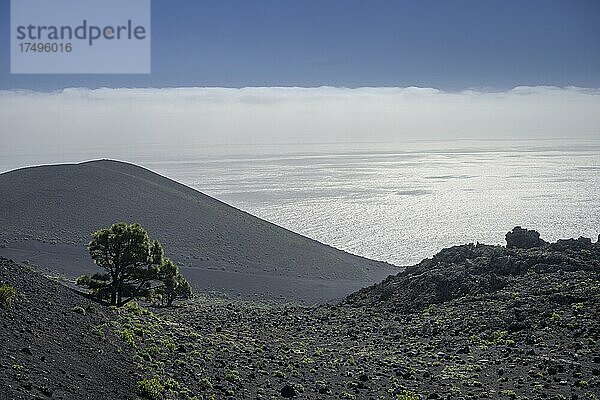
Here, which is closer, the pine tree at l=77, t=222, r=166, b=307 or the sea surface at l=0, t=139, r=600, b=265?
the pine tree at l=77, t=222, r=166, b=307

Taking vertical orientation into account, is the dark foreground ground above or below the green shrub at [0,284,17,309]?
below

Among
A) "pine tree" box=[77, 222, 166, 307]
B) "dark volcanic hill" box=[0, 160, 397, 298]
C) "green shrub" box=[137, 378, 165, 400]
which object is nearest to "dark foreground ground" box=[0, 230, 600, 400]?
"green shrub" box=[137, 378, 165, 400]

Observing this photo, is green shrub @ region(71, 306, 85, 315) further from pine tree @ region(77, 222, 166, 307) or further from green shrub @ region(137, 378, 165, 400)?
pine tree @ region(77, 222, 166, 307)

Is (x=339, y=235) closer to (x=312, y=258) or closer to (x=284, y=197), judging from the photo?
(x=312, y=258)

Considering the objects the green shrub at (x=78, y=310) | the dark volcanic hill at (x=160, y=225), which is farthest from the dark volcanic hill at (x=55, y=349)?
the dark volcanic hill at (x=160, y=225)

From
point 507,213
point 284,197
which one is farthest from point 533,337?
point 284,197

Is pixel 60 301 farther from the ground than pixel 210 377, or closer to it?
farther from the ground

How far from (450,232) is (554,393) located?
6633 centimetres

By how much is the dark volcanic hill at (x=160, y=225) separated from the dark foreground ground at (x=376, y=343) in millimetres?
17062

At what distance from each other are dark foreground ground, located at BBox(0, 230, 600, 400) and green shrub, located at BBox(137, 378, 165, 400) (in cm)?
4

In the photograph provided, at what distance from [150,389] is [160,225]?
51.7m

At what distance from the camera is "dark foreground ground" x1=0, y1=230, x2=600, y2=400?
15.5 meters

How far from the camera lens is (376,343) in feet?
84.5

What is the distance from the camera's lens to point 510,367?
2005 centimetres
